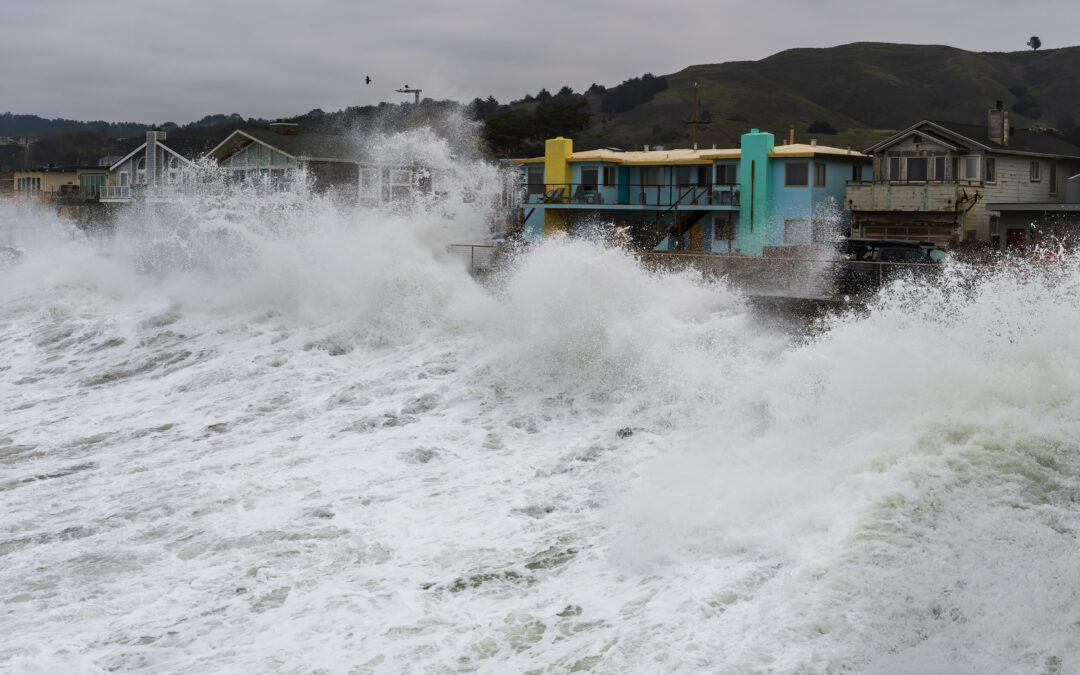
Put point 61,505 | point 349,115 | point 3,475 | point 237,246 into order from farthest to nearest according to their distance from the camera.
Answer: point 349,115
point 237,246
point 3,475
point 61,505

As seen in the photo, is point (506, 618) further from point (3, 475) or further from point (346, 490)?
point (3, 475)

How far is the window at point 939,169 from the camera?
29766 millimetres

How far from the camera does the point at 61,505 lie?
11.5 meters

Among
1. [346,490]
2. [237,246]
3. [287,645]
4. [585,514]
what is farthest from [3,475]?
[237,246]

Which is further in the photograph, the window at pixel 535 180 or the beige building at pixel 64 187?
the beige building at pixel 64 187

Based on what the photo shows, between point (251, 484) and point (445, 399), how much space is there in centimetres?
475

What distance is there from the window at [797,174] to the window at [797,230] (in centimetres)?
117

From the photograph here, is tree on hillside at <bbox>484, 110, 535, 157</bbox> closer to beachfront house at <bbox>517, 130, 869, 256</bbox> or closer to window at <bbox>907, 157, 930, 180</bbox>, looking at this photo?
beachfront house at <bbox>517, 130, 869, 256</bbox>

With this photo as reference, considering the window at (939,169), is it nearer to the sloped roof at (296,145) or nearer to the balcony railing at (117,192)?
the sloped roof at (296,145)

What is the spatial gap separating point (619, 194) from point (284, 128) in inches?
799

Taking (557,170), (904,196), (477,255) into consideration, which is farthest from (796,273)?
(557,170)

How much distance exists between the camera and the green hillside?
120 m

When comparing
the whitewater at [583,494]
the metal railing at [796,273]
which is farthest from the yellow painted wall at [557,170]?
the whitewater at [583,494]

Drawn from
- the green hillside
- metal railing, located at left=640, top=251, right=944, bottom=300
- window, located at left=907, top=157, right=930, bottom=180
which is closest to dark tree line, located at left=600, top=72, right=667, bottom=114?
the green hillside
